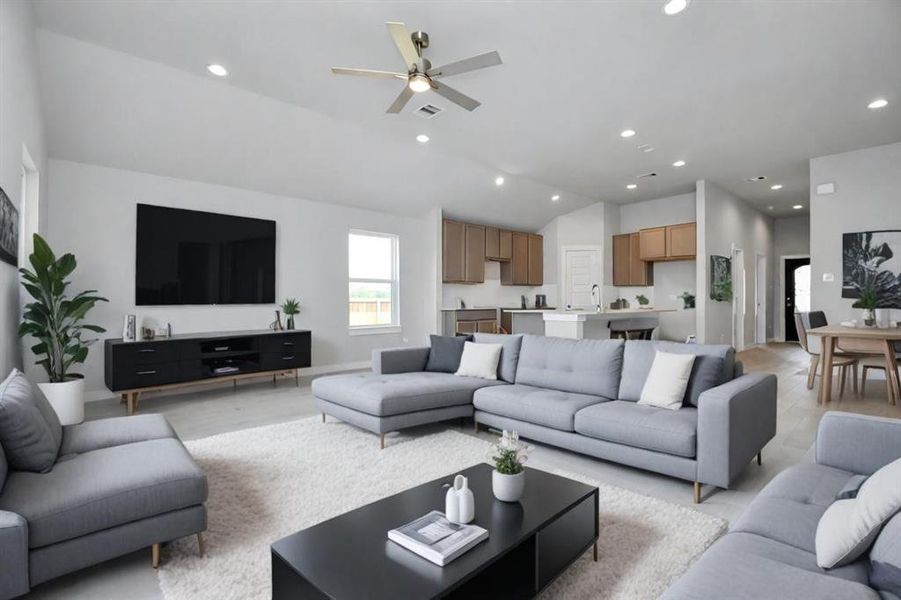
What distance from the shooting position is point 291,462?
3.07 metres

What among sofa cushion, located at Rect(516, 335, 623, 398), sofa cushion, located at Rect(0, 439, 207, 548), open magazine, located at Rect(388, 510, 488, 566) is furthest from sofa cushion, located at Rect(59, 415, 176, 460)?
sofa cushion, located at Rect(516, 335, 623, 398)

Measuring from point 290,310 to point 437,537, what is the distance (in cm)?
507

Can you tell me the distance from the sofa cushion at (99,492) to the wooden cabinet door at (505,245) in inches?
291

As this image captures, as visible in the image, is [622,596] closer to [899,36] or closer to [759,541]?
[759,541]

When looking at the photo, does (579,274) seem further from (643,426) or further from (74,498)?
(74,498)

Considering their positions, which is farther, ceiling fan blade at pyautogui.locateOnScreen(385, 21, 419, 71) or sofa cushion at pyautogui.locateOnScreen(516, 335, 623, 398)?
sofa cushion at pyautogui.locateOnScreen(516, 335, 623, 398)

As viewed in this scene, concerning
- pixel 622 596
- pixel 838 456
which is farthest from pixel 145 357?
pixel 838 456

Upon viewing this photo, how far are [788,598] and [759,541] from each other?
318 mm

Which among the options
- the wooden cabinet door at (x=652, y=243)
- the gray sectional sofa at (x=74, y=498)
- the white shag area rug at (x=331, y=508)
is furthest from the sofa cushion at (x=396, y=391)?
the wooden cabinet door at (x=652, y=243)

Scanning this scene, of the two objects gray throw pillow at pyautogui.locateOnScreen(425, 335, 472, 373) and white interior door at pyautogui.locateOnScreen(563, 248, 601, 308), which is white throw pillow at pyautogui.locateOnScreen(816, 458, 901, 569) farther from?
white interior door at pyautogui.locateOnScreen(563, 248, 601, 308)

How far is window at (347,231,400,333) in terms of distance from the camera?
7.15m

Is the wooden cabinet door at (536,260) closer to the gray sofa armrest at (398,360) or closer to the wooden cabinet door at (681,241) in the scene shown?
the wooden cabinet door at (681,241)

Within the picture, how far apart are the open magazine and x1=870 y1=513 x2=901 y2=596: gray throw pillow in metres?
1.06

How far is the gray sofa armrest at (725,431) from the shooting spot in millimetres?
2389
